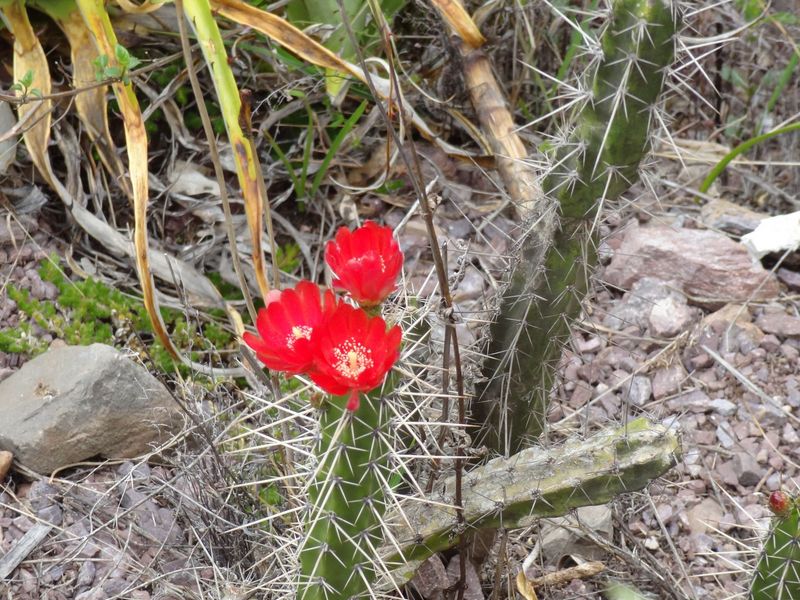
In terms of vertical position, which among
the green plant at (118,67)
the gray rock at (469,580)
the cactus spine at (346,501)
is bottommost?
the gray rock at (469,580)

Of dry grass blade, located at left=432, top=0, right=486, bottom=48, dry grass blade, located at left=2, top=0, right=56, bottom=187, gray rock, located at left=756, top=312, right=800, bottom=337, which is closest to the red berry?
gray rock, located at left=756, top=312, right=800, bottom=337

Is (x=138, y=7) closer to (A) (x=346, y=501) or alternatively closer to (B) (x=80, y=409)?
(B) (x=80, y=409)

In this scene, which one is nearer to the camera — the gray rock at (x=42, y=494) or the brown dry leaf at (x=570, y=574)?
the brown dry leaf at (x=570, y=574)

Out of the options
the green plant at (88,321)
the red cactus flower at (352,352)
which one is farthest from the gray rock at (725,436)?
the red cactus flower at (352,352)

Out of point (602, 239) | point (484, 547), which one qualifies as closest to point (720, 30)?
point (602, 239)

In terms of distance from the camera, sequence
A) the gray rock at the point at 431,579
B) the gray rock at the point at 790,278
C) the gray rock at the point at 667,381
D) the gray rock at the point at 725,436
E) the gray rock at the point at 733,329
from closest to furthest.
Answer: the gray rock at the point at 431,579 < the gray rock at the point at 725,436 < the gray rock at the point at 667,381 < the gray rock at the point at 733,329 < the gray rock at the point at 790,278

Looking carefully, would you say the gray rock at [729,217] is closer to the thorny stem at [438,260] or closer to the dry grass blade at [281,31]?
the dry grass blade at [281,31]
